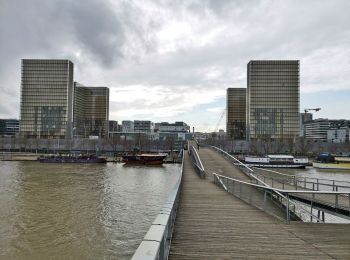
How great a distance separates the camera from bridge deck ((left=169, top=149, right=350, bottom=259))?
794 centimetres

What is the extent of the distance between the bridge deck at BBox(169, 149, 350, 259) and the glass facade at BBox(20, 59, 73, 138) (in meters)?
183

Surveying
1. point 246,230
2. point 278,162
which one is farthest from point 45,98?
point 246,230

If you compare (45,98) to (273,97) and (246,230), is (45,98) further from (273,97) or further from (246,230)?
(246,230)

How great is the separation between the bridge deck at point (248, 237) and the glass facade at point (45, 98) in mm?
183268

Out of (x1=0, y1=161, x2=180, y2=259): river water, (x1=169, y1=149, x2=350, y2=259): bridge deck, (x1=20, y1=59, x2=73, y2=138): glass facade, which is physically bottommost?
(x1=0, y1=161, x2=180, y2=259): river water

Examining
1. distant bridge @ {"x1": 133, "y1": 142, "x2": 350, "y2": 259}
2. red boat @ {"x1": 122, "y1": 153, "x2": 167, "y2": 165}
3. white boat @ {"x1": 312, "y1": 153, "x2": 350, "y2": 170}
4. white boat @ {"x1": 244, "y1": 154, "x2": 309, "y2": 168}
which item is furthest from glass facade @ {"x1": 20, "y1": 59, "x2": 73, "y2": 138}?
distant bridge @ {"x1": 133, "y1": 142, "x2": 350, "y2": 259}

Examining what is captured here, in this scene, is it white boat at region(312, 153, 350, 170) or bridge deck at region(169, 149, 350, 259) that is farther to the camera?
white boat at region(312, 153, 350, 170)

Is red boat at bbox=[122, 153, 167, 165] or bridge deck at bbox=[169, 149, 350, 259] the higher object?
bridge deck at bbox=[169, 149, 350, 259]

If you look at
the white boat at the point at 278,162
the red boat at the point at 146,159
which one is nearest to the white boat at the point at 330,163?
the white boat at the point at 278,162

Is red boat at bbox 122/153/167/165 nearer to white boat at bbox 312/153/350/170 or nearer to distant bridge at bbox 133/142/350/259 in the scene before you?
white boat at bbox 312/153/350/170

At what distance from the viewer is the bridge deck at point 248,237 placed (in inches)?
313

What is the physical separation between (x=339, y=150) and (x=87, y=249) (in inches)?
5554

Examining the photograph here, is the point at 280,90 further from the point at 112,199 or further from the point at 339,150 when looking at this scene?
the point at 112,199

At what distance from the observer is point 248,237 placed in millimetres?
9359
